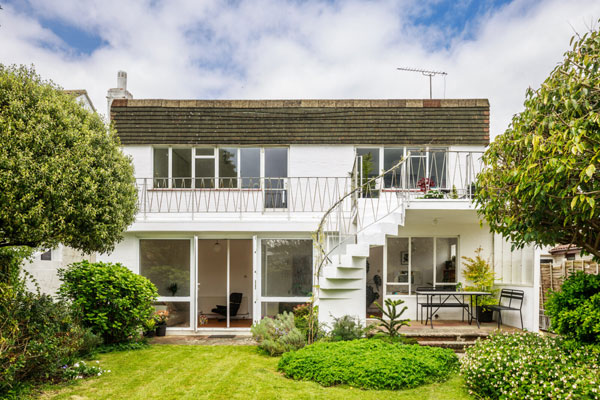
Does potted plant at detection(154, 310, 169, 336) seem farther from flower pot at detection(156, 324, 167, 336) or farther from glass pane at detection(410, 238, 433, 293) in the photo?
glass pane at detection(410, 238, 433, 293)

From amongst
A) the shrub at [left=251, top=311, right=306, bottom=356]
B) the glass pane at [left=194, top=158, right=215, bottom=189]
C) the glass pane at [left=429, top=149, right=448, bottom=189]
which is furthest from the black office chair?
the glass pane at [left=429, top=149, right=448, bottom=189]

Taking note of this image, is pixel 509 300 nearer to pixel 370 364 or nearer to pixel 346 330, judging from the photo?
pixel 346 330

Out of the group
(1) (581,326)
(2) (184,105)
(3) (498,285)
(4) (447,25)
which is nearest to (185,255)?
(2) (184,105)

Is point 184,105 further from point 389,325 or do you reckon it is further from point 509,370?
point 509,370

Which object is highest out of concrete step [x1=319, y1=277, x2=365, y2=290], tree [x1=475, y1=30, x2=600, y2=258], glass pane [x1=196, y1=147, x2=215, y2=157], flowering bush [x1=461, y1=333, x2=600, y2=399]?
glass pane [x1=196, y1=147, x2=215, y2=157]

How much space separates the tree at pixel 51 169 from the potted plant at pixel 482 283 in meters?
Answer: 8.05

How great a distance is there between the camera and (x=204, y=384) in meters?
6.55

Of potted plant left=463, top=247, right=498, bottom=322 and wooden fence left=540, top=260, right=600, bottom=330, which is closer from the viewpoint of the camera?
potted plant left=463, top=247, right=498, bottom=322

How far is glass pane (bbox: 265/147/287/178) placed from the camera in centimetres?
1219

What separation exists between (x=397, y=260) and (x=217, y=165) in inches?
213

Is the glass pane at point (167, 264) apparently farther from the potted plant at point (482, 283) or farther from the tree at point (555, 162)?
the tree at point (555, 162)

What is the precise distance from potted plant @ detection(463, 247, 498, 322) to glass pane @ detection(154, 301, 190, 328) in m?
6.81

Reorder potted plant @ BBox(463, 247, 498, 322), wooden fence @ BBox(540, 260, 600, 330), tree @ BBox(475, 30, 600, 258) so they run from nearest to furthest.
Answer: tree @ BBox(475, 30, 600, 258)
potted plant @ BBox(463, 247, 498, 322)
wooden fence @ BBox(540, 260, 600, 330)

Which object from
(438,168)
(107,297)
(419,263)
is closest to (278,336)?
(107,297)
